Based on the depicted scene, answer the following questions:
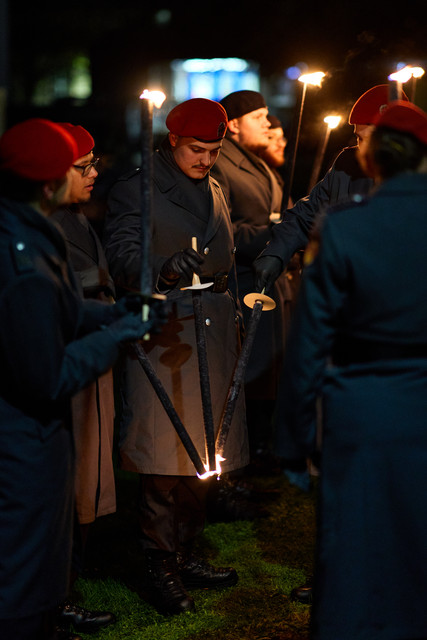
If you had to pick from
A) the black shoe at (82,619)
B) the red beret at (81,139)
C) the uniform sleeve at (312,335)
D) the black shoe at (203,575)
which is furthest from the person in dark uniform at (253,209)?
the uniform sleeve at (312,335)

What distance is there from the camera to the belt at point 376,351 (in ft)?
8.78

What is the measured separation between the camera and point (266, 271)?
4098mm

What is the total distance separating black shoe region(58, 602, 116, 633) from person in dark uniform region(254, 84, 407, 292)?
1888 millimetres

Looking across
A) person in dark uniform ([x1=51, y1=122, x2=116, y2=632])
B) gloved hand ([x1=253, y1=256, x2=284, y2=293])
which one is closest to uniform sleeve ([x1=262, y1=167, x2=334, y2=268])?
gloved hand ([x1=253, y1=256, x2=284, y2=293])

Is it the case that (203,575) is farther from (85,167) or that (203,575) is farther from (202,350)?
(85,167)

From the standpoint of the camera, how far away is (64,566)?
9.72ft

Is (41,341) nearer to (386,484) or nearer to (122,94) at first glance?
(386,484)

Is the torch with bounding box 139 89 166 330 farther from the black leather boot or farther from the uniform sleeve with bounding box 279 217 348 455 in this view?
the black leather boot

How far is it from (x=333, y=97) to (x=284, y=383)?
6.71m

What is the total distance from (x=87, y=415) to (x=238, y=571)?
1.45 m

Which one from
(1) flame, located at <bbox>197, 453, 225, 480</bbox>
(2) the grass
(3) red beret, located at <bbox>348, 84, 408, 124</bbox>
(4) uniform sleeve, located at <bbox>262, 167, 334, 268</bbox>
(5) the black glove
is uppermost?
(3) red beret, located at <bbox>348, 84, 408, 124</bbox>

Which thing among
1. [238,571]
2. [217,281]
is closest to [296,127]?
[217,281]

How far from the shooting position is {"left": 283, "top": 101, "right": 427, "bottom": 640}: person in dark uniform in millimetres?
2611

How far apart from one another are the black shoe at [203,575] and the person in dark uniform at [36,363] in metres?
1.65
